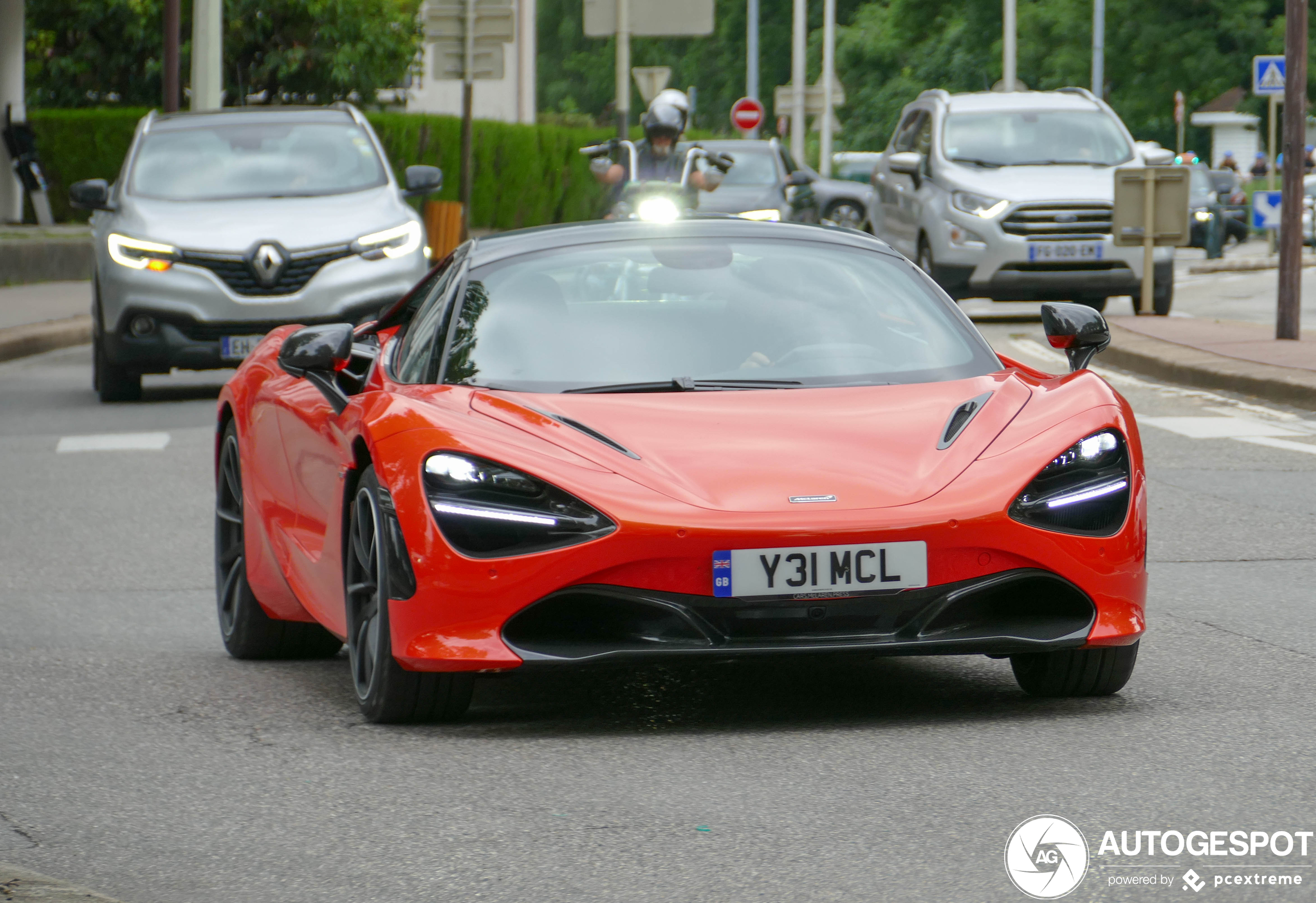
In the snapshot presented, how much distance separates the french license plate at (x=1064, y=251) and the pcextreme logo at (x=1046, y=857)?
1524cm

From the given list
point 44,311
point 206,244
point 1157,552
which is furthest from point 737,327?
point 44,311

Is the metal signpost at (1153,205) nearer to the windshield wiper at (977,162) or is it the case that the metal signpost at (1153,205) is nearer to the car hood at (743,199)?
the windshield wiper at (977,162)

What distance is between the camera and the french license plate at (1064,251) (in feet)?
62.8

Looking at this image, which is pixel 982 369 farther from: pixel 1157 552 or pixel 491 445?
pixel 1157 552

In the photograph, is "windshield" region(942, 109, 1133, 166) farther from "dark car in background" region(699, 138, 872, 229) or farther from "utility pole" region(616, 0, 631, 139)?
"utility pole" region(616, 0, 631, 139)

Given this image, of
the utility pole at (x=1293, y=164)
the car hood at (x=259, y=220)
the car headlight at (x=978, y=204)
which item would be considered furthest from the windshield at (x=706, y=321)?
the car headlight at (x=978, y=204)

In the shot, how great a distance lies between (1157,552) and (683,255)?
283cm

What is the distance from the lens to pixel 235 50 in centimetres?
3591

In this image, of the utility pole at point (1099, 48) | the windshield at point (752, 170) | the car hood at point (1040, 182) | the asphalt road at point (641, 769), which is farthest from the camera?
the utility pole at point (1099, 48)

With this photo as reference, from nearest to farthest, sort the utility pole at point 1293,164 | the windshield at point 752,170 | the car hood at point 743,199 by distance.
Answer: the utility pole at point 1293,164 < the car hood at point 743,199 < the windshield at point 752,170

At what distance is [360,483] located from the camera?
544 cm

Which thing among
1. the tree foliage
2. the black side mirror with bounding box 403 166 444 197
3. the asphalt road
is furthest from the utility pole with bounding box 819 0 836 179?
the asphalt road

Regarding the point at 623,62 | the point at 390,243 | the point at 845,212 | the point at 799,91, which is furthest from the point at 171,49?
the point at 799,91

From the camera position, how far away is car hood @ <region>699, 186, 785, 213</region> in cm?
2380
